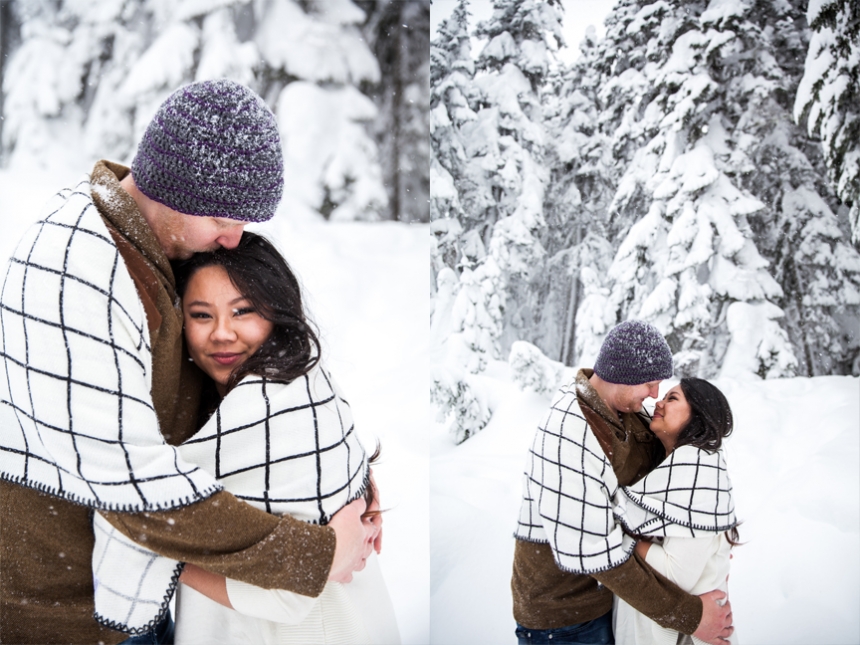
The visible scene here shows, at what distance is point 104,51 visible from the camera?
8.10 ft

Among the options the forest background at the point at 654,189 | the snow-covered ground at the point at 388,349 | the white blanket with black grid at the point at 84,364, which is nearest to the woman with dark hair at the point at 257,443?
the white blanket with black grid at the point at 84,364

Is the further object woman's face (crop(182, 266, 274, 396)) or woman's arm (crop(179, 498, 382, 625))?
woman's face (crop(182, 266, 274, 396))

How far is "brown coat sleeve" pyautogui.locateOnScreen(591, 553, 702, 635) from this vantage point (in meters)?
1.98

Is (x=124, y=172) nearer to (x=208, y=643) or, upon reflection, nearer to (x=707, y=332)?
(x=208, y=643)

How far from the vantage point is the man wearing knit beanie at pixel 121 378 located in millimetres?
1310

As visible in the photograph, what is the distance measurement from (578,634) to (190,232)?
6.03 feet

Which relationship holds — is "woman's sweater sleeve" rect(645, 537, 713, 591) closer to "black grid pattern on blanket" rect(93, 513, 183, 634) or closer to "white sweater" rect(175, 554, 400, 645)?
"white sweater" rect(175, 554, 400, 645)

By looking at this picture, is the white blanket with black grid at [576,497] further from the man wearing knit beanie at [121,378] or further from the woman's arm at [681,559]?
the man wearing knit beanie at [121,378]

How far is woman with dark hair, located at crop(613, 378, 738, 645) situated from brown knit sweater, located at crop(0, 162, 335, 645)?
1.14 m

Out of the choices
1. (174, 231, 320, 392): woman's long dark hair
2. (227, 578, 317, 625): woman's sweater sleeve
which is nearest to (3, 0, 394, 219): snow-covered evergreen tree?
(174, 231, 320, 392): woman's long dark hair

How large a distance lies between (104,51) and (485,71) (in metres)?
1.62

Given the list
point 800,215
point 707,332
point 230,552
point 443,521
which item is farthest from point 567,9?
point 230,552

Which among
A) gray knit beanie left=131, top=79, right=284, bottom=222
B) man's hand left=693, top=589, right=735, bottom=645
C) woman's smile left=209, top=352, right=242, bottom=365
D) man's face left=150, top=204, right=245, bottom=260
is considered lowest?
man's hand left=693, top=589, right=735, bottom=645

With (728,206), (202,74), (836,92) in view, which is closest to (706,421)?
(728,206)
